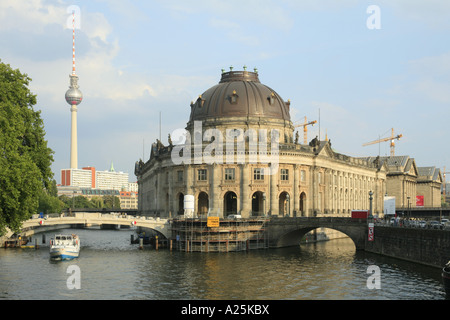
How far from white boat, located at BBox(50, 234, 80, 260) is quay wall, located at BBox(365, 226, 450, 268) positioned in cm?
4238

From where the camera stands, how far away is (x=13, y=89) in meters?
63.4

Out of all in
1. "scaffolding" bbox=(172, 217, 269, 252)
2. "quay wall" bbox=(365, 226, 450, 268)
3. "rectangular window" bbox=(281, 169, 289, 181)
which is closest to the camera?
"quay wall" bbox=(365, 226, 450, 268)

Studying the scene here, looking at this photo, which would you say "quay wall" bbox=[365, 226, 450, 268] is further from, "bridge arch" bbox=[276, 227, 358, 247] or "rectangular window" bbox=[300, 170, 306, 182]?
"rectangular window" bbox=[300, 170, 306, 182]

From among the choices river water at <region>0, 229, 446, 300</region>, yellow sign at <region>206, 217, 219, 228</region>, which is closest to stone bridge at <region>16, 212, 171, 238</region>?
river water at <region>0, 229, 446, 300</region>

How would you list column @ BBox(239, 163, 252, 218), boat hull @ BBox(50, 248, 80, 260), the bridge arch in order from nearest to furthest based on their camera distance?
boat hull @ BBox(50, 248, 80, 260) → the bridge arch → column @ BBox(239, 163, 252, 218)

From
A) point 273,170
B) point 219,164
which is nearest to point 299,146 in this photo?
point 273,170

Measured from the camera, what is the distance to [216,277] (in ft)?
197

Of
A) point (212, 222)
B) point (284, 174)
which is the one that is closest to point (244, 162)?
point (284, 174)

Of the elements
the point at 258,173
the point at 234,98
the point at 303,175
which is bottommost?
the point at 303,175

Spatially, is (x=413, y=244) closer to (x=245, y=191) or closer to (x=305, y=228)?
(x=305, y=228)

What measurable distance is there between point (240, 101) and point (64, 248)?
51.3m

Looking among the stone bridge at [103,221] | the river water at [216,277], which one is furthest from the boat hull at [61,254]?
the stone bridge at [103,221]

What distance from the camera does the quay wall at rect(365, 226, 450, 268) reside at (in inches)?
2447
